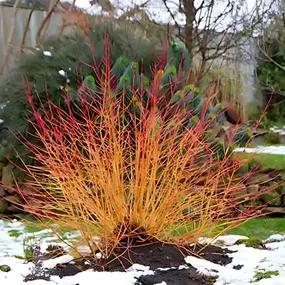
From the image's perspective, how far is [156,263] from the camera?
3.66 m

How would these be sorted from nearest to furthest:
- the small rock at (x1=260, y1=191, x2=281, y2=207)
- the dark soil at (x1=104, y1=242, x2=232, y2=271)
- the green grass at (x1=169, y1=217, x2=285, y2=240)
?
the dark soil at (x1=104, y1=242, x2=232, y2=271) → the green grass at (x1=169, y1=217, x2=285, y2=240) → the small rock at (x1=260, y1=191, x2=281, y2=207)

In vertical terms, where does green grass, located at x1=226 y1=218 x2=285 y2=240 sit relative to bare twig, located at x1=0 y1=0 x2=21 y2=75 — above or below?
below

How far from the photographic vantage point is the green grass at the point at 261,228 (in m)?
5.59

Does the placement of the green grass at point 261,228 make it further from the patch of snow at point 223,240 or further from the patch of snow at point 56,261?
the patch of snow at point 56,261

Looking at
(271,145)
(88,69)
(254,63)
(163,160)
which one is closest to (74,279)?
(163,160)

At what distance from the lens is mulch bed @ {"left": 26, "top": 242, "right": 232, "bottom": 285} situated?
3420 millimetres

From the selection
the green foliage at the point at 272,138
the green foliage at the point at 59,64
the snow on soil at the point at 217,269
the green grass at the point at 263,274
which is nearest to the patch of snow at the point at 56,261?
the snow on soil at the point at 217,269

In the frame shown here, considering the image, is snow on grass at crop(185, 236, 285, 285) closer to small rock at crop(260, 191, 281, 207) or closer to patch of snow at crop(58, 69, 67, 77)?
small rock at crop(260, 191, 281, 207)

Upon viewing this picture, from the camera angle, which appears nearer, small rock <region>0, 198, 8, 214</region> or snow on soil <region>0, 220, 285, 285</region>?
snow on soil <region>0, 220, 285, 285</region>

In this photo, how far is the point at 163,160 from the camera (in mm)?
4285

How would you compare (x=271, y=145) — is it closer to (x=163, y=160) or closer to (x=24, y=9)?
(x=24, y=9)

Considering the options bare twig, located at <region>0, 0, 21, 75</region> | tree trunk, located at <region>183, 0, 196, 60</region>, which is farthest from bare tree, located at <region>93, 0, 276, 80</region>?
bare twig, located at <region>0, 0, 21, 75</region>

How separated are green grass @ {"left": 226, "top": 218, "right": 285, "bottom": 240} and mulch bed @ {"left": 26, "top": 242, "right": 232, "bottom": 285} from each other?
5.37 ft

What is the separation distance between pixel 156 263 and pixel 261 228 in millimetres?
2430
